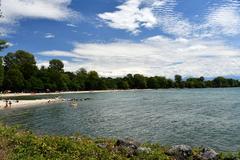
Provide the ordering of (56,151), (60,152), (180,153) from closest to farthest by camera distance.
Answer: (60,152) < (56,151) < (180,153)

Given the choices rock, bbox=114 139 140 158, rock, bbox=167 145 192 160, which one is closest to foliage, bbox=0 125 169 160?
rock, bbox=114 139 140 158

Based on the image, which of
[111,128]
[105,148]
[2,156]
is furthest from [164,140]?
[2,156]

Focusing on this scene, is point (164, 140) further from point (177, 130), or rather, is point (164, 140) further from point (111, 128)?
point (111, 128)

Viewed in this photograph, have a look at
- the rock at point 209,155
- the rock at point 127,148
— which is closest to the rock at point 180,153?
the rock at point 209,155

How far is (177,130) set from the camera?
49656 millimetres

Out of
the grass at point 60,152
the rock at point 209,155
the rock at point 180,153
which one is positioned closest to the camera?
the grass at point 60,152

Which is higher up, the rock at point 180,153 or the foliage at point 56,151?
the foliage at point 56,151

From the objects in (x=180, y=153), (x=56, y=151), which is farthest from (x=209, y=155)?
(x=56, y=151)

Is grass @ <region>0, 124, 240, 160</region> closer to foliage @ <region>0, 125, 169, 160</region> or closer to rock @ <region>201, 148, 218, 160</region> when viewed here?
foliage @ <region>0, 125, 169, 160</region>

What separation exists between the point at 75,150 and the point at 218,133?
29740 millimetres

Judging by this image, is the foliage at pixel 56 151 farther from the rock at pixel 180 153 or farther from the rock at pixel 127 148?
the rock at pixel 180 153

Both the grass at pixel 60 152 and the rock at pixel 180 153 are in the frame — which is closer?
the grass at pixel 60 152

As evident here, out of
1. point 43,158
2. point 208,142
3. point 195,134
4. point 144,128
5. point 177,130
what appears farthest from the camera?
point 144,128

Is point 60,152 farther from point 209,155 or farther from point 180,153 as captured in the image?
point 209,155
